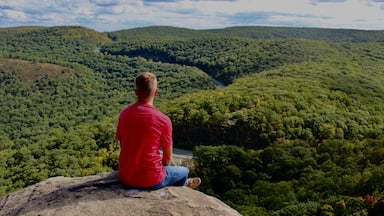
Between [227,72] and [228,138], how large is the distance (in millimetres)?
110581

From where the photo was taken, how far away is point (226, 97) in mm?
94375

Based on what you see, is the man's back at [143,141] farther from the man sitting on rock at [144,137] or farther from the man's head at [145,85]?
the man's head at [145,85]

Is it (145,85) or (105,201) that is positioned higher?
(145,85)

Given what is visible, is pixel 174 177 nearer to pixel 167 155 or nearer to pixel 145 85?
pixel 167 155

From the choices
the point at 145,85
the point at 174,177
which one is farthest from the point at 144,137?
the point at 174,177

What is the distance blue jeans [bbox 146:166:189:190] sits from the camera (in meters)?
11.3

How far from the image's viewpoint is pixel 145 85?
10.3 meters

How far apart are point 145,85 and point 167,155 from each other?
229cm

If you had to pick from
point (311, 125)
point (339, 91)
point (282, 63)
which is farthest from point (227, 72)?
point (311, 125)

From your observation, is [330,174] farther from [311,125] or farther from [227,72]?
[227,72]

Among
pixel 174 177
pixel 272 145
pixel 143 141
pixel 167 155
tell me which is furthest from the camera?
pixel 272 145

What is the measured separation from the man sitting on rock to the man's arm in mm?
35

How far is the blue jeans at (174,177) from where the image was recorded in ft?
37.0

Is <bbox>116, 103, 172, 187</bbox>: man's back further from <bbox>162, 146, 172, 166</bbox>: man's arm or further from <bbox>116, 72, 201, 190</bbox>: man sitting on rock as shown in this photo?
<bbox>162, 146, 172, 166</bbox>: man's arm
